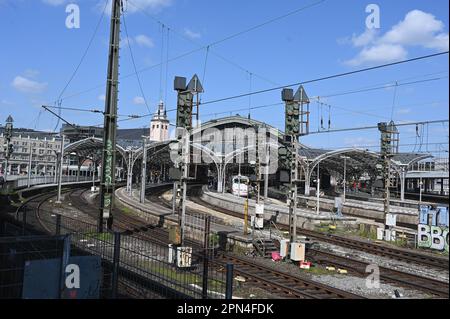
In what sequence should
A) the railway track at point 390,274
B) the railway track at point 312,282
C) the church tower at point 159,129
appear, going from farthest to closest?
1. the church tower at point 159,129
2. the railway track at point 390,274
3. the railway track at point 312,282

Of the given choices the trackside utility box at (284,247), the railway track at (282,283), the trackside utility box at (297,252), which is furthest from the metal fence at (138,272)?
the trackside utility box at (284,247)

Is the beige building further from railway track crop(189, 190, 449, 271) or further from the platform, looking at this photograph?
railway track crop(189, 190, 449, 271)

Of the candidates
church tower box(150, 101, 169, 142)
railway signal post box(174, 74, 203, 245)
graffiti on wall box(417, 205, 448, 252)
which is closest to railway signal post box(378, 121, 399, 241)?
graffiti on wall box(417, 205, 448, 252)

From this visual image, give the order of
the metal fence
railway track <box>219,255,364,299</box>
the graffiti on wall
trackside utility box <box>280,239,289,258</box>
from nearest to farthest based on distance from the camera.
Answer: the metal fence < railway track <box>219,255,364,299</box> < trackside utility box <box>280,239,289,258</box> < the graffiti on wall

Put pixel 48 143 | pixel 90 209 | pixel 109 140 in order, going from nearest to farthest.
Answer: pixel 109 140 < pixel 90 209 < pixel 48 143

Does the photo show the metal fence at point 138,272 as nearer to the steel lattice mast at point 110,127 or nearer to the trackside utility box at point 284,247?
the trackside utility box at point 284,247

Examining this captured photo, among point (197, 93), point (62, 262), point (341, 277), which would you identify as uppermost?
point (197, 93)

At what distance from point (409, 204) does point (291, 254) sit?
3061 centimetres

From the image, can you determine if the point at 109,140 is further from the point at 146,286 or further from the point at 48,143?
the point at 48,143

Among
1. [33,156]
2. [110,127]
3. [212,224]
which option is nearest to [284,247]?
[212,224]

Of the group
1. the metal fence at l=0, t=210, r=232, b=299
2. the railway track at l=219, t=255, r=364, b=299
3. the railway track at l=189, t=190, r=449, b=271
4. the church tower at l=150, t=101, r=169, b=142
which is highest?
the church tower at l=150, t=101, r=169, b=142

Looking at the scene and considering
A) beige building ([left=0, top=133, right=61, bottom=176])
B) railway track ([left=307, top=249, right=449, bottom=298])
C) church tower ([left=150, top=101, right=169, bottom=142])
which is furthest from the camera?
church tower ([left=150, top=101, right=169, bottom=142])

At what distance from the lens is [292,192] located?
19.1 meters
